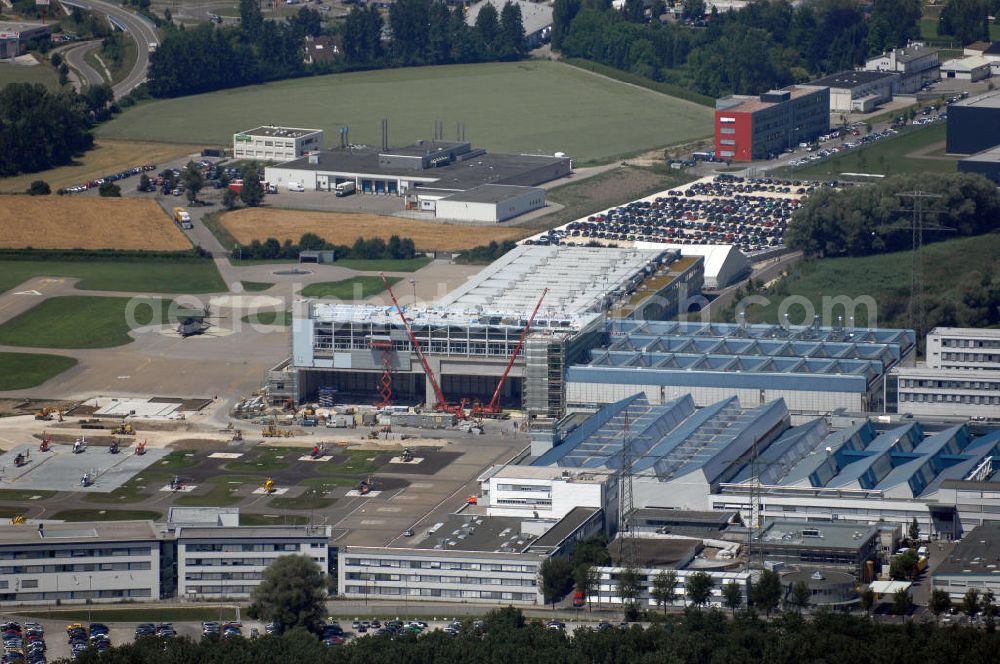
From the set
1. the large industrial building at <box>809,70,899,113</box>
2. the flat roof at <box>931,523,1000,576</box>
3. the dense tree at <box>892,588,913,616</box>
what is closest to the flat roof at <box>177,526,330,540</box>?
the dense tree at <box>892,588,913,616</box>

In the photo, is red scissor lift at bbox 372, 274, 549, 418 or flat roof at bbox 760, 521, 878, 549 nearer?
flat roof at bbox 760, 521, 878, 549

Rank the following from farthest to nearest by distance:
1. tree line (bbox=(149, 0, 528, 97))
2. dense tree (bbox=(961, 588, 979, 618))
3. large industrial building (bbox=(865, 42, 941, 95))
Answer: tree line (bbox=(149, 0, 528, 97)), large industrial building (bbox=(865, 42, 941, 95)), dense tree (bbox=(961, 588, 979, 618))

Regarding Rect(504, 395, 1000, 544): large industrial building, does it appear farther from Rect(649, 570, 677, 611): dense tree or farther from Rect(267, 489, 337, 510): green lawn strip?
Rect(649, 570, 677, 611): dense tree

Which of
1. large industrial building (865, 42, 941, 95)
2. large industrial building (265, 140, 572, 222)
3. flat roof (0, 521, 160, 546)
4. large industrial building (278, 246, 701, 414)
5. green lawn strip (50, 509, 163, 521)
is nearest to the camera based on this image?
flat roof (0, 521, 160, 546)

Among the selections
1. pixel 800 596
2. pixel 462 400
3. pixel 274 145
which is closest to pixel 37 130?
pixel 274 145

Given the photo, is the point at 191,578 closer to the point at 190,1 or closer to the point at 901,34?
the point at 901,34

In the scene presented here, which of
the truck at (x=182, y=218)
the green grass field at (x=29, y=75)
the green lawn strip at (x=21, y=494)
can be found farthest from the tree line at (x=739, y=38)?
the green lawn strip at (x=21, y=494)

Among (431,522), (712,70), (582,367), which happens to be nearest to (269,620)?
(431,522)

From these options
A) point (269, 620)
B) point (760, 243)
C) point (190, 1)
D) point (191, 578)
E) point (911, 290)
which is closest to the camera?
point (269, 620)
